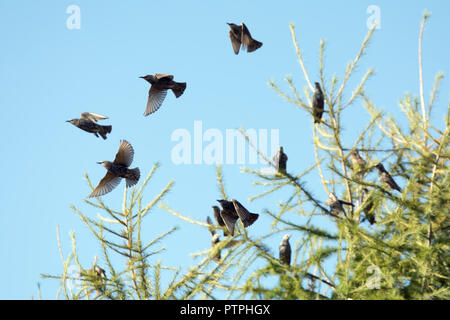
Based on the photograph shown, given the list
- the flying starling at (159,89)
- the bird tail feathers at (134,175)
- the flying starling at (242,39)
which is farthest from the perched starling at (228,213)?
the flying starling at (242,39)

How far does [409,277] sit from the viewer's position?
427 cm

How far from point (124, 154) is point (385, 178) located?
7.31 feet

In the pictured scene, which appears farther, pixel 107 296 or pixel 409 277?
pixel 409 277

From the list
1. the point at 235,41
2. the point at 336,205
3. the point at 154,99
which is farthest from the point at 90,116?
the point at 336,205

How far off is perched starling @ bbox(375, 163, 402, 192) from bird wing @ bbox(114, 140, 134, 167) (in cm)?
213

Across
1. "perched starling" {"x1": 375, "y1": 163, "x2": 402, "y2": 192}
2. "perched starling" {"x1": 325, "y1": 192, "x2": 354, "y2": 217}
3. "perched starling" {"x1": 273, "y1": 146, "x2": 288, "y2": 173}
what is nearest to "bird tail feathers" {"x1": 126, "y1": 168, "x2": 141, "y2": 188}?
"perched starling" {"x1": 273, "y1": 146, "x2": 288, "y2": 173}

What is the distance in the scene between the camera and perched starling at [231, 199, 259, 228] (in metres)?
4.37

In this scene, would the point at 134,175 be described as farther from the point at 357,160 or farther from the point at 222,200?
the point at 357,160

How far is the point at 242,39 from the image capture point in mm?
5797

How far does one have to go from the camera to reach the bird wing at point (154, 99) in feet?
17.4

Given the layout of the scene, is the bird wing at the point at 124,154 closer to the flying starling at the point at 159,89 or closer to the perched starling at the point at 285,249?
the flying starling at the point at 159,89
